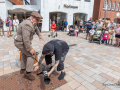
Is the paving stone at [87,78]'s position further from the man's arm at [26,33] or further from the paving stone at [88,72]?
the man's arm at [26,33]

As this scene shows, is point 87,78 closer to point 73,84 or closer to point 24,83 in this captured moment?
point 73,84

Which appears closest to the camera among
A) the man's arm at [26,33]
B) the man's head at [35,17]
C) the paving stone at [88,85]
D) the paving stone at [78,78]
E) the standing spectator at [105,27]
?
the man's arm at [26,33]

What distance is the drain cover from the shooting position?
2.54 metres

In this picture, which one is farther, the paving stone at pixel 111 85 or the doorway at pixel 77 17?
the doorway at pixel 77 17

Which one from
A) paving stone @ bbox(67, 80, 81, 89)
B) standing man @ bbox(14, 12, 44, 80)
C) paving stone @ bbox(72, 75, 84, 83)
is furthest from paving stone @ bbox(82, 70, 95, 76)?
standing man @ bbox(14, 12, 44, 80)

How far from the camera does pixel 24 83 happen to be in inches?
106

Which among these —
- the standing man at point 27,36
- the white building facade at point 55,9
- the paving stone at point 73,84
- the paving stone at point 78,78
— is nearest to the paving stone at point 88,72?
the paving stone at point 78,78

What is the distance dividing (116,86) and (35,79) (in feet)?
7.41

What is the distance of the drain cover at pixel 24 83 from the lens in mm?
2543

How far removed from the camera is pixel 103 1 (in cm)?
2000

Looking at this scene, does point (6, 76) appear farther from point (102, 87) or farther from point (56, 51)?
point (102, 87)

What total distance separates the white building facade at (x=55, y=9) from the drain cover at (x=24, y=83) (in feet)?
36.4

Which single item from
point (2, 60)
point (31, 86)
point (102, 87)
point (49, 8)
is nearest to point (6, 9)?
point (49, 8)

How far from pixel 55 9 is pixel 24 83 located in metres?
13.0
